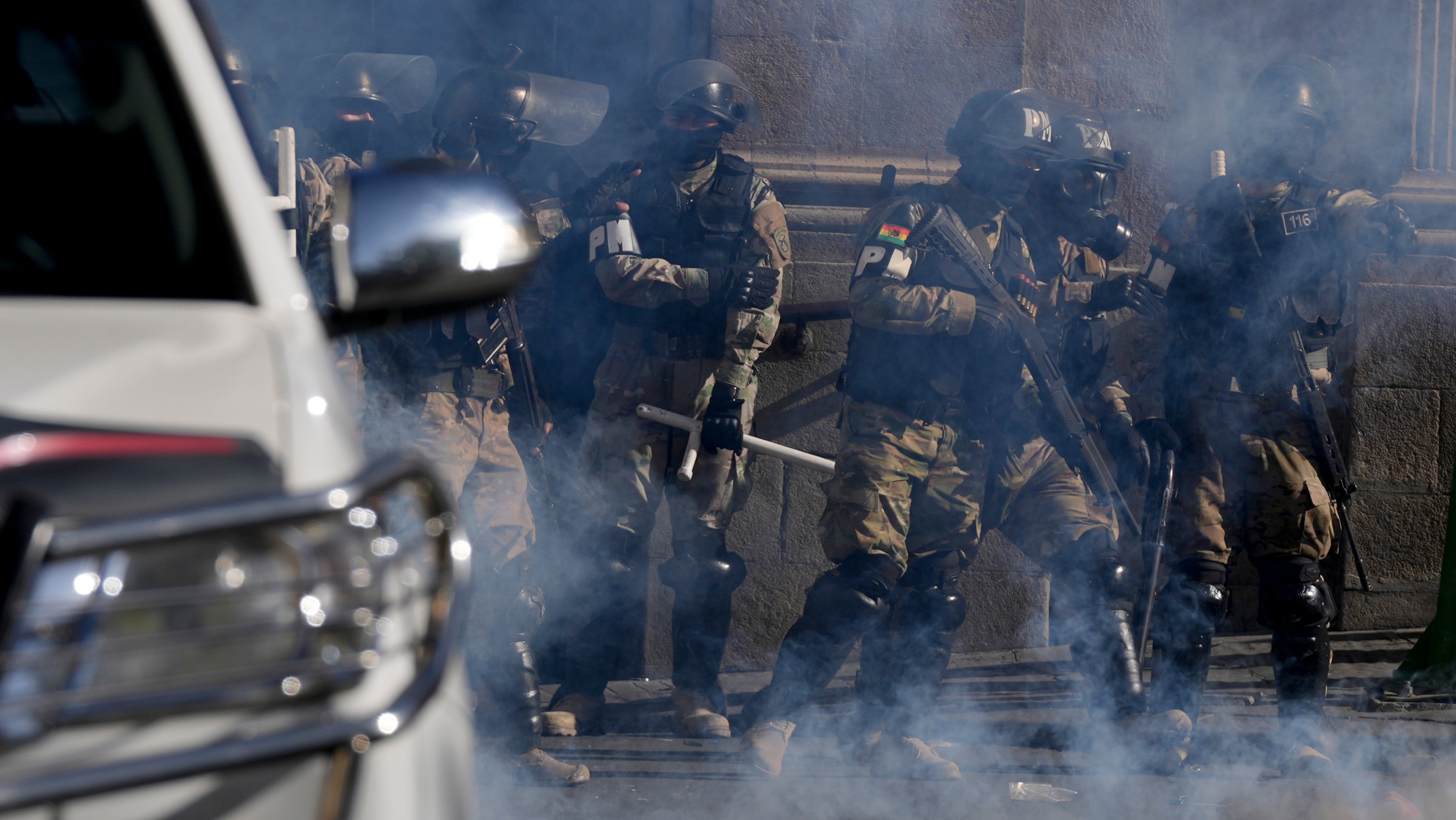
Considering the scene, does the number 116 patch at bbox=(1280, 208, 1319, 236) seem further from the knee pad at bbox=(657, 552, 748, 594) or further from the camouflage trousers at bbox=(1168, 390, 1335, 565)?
the knee pad at bbox=(657, 552, 748, 594)

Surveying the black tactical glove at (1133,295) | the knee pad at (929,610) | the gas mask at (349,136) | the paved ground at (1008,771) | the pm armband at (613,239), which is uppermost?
the gas mask at (349,136)

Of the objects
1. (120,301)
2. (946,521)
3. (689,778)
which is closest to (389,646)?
(120,301)

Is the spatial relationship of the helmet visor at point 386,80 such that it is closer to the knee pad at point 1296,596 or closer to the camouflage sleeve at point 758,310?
the camouflage sleeve at point 758,310

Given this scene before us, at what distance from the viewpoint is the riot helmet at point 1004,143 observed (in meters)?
4.27

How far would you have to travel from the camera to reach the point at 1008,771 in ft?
12.1

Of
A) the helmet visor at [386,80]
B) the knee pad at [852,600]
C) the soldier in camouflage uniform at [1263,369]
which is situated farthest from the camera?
the helmet visor at [386,80]

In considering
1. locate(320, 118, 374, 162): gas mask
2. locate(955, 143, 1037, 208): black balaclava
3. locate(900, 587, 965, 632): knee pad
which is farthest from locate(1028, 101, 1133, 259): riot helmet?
locate(320, 118, 374, 162): gas mask

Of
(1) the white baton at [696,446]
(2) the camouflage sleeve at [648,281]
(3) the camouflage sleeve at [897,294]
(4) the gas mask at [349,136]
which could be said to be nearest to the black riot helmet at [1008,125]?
(3) the camouflage sleeve at [897,294]

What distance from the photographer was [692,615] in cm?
426

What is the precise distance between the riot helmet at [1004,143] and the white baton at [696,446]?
47.0 inches

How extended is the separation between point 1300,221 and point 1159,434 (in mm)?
907

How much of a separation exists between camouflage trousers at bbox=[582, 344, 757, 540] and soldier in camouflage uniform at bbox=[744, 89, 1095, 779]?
51 centimetres

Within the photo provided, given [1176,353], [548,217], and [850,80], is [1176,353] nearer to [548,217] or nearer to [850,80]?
[850,80]

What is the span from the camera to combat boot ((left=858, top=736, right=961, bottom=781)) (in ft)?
11.9
